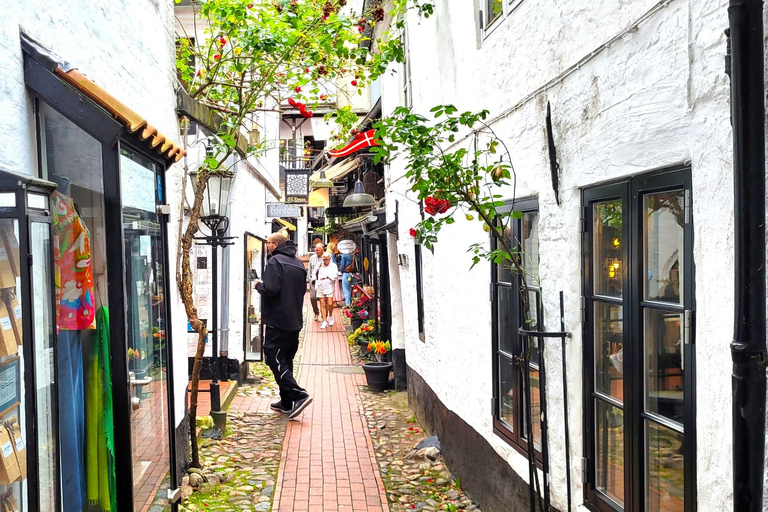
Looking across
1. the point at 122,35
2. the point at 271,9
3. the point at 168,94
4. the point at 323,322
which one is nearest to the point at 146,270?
the point at 122,35

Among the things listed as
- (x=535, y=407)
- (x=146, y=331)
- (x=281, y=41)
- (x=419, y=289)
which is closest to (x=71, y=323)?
(x=146, y=331)

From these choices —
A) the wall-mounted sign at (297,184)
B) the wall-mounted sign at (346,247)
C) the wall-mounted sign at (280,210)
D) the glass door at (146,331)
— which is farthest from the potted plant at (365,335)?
the glass door at (146,331)

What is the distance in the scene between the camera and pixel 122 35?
4.90m

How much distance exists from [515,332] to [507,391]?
598 millimetres

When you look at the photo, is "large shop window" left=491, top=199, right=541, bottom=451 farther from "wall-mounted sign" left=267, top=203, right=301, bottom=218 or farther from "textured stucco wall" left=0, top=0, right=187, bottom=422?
"wall-mounted sign" left=267, top=203, right=301, bottom=218

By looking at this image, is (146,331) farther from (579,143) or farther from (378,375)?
(378,375)

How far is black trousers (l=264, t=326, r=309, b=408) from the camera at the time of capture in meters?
8.92

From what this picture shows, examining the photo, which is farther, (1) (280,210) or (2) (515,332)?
(1) (280,210)

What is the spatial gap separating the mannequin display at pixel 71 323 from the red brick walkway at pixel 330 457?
2589 mm

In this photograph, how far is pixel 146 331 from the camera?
432 cm

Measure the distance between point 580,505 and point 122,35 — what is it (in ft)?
13.1

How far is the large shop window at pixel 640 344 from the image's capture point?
2994mm

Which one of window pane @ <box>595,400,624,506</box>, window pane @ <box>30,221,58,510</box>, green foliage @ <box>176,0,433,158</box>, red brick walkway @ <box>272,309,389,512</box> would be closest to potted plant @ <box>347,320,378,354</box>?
red brick walkway @ <box>272,309,389,512</box>

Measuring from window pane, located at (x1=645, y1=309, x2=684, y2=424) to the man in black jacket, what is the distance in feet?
19.9
